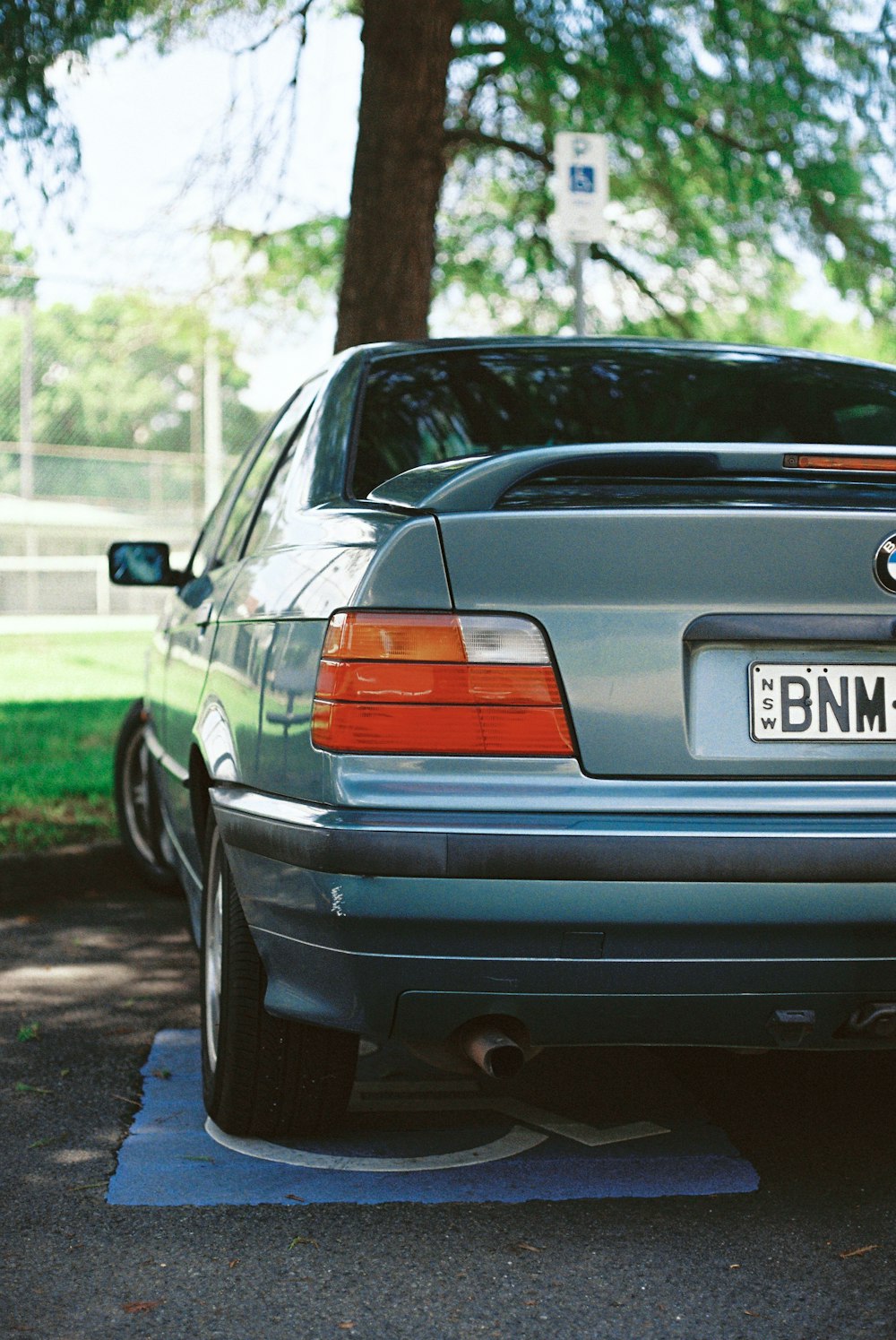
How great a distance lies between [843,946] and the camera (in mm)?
2717

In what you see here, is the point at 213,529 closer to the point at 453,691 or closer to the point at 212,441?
the point at 453,691

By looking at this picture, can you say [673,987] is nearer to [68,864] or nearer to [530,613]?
[530,613]

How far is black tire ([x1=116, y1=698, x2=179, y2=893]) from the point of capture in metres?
6.57

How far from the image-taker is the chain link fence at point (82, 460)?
21.7 metres

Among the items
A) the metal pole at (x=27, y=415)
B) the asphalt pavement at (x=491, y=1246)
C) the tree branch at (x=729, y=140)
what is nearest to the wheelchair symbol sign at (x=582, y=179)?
the tree branch at (x=729, y=140)

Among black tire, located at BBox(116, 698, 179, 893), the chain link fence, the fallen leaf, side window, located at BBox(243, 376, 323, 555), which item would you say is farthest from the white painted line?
the chain link fence

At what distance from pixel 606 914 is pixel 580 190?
5241 mm

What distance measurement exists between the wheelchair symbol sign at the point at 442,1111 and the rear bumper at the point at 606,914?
68cm

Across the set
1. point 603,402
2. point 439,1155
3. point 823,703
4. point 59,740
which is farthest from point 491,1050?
point 59,740

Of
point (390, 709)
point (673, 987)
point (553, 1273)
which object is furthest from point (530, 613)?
point (553, 1273)

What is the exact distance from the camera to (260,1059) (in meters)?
3.32

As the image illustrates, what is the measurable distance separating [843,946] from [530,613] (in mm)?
755

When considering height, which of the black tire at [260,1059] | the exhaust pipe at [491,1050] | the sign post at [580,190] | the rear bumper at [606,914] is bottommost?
the black tire at [260,1059]

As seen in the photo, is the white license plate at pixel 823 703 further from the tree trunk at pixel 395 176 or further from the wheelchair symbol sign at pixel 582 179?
the tree trunk at pixel 395 176
